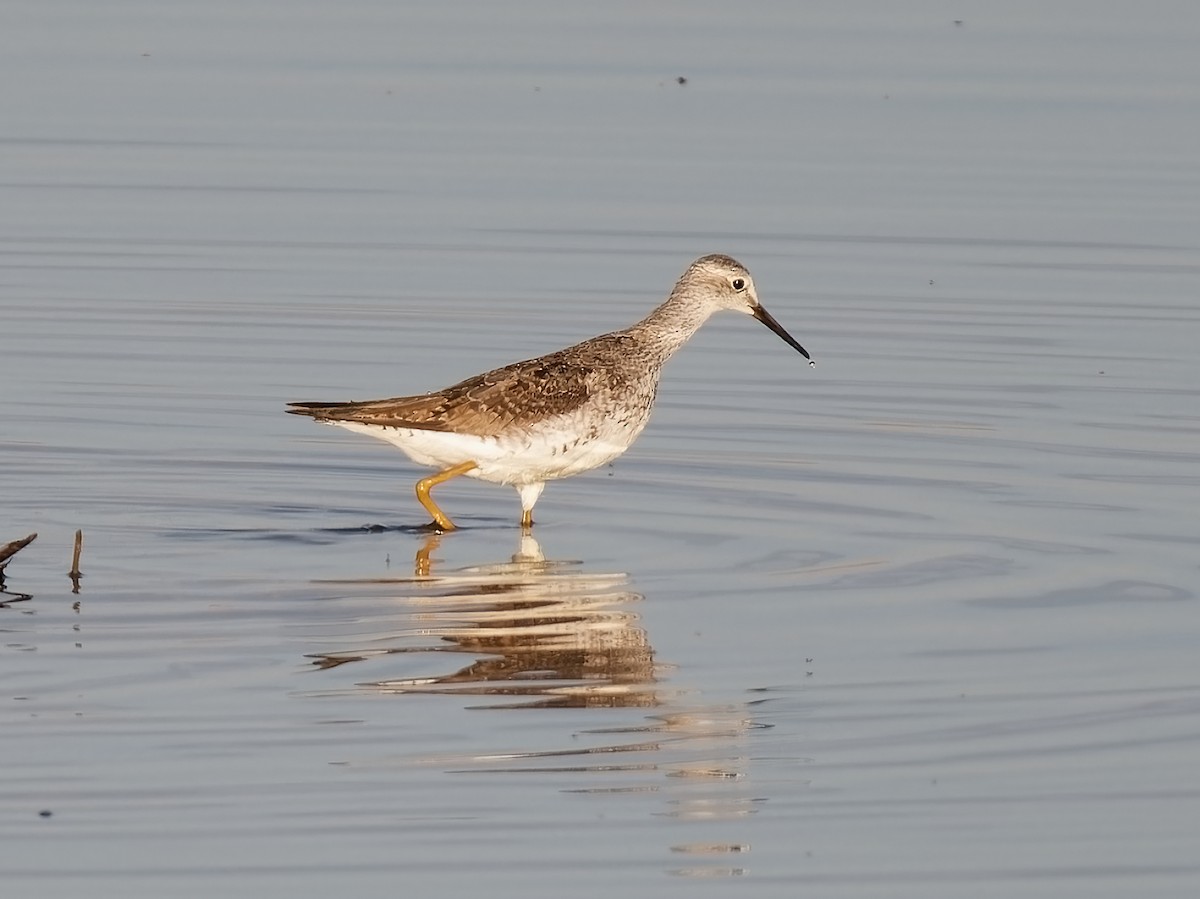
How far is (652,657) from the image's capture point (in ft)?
36.4

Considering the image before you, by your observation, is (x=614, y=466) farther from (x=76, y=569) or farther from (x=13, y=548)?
(x=13, y=548)

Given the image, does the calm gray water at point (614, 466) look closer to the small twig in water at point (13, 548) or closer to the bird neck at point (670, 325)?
the small twig in water at point (13, 548)

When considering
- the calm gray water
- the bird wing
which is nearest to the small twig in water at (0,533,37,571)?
the calm gray water

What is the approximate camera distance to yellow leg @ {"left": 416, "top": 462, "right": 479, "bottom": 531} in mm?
13953

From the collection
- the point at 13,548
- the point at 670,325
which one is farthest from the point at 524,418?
the point at 13,548

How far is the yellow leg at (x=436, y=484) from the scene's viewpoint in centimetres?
1395

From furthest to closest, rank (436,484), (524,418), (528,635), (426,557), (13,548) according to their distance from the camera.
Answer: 1. (436,484)
2. (524,418)
3. (426,557)
4. (13,548)
5. (528,635)

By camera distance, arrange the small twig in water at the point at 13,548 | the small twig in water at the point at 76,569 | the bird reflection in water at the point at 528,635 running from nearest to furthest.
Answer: the bird reflection in water at the point at 528,635 → the small twig in water at the point at 13,548 → the small twig in water at the point at 76,569

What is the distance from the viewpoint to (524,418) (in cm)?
1370

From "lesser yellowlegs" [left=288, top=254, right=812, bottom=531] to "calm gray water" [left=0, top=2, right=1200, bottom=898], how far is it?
1.29 ft

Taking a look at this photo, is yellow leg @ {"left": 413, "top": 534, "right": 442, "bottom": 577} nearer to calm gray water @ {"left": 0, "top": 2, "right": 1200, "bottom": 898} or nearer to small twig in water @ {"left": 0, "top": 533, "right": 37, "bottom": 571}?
calm gray water @ {"left": 0, "top": 2, "right": 1200, "bottom": 898}

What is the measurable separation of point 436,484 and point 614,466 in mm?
1687

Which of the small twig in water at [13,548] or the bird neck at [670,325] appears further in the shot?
the bird neck at [670,325]

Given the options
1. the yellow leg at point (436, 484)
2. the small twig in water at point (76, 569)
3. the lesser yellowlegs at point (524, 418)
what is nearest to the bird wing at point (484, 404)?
the lesser yellowlegs at point (524, 418)
